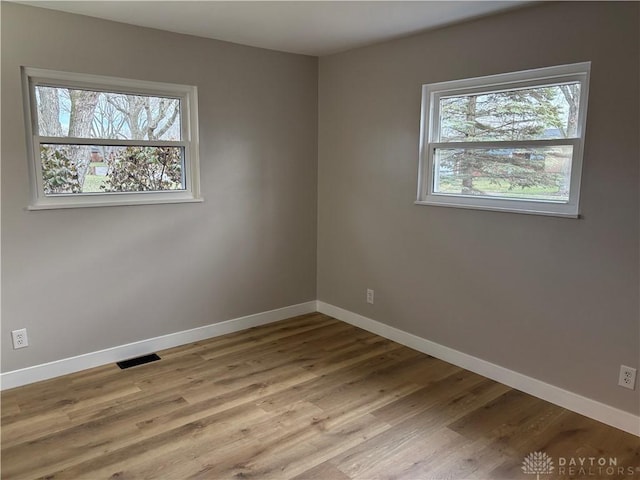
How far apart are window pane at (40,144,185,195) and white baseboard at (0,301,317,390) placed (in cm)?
114

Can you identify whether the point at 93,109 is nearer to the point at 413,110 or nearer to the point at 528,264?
the point at 413,110

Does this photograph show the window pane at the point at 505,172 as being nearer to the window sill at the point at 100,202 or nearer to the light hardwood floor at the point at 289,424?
the light hardwood floor at the point at 289,424

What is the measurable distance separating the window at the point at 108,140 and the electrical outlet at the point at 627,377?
3016 mm

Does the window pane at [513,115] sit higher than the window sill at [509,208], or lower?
higher

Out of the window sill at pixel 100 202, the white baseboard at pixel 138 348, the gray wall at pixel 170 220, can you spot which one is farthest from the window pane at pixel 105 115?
the white baseboard at pixel 138 348

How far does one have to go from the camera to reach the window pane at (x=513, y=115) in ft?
8.71

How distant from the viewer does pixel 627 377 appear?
8.10ft

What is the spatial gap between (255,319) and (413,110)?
86.1 inches

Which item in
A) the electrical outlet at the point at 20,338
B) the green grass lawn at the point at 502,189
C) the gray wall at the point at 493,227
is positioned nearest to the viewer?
the gray wall at the point at 493,227

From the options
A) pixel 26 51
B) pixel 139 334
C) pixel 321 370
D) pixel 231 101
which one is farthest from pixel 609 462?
pixel 26 51

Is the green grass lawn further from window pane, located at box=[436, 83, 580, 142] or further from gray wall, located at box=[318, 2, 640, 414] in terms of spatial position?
window pane, located at box=[436, 83, 580, 142]

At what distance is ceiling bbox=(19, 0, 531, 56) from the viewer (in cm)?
268

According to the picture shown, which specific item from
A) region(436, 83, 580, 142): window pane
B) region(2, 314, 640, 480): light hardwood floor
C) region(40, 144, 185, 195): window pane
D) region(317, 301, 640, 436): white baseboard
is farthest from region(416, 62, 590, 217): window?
region(40, 144, 185, 195): window pane

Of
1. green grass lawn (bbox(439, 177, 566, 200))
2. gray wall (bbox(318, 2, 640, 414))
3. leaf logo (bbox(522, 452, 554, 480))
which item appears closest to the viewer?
leaf logo (bbox(522, 452, 554, 480))
